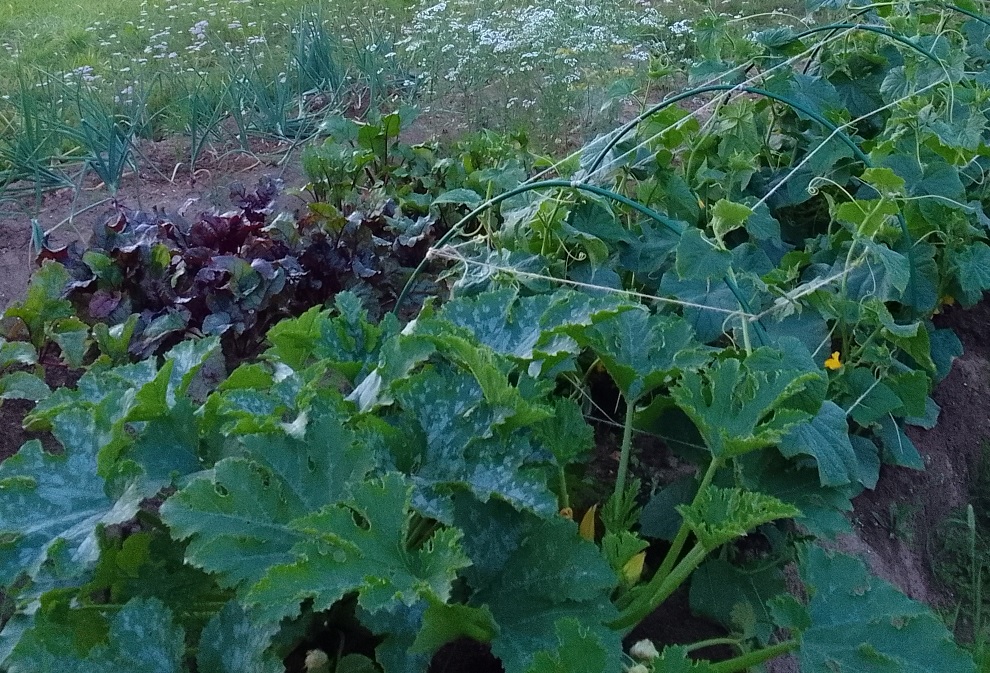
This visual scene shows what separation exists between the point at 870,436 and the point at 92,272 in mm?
2344

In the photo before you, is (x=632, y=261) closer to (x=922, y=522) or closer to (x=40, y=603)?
(x=922, y=522)

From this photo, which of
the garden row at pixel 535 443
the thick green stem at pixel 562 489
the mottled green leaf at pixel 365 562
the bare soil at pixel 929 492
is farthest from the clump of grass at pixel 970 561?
the mottled green leaf at pixel 365 562

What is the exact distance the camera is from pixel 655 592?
1.35 meters

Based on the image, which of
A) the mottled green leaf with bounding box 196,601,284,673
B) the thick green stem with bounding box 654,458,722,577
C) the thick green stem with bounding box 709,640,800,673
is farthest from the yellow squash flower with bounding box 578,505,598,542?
the mottled green leaf with bounding box 196,601,284,673

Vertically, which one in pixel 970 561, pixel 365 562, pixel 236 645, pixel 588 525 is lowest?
pixel 970 561

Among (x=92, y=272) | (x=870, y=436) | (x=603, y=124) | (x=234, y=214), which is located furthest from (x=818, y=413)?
(x=603, y=124)

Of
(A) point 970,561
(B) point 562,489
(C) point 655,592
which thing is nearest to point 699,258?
(B) point 562,489

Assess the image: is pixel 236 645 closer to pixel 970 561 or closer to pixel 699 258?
pixel 699 258

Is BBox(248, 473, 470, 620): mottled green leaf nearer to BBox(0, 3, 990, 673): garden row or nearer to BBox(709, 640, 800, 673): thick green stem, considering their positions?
BBox(0, 3, 990, 673): garden row

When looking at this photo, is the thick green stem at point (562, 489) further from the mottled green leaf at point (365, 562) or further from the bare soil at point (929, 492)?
the bare soil at point (929, 492)

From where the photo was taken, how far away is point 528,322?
153cm

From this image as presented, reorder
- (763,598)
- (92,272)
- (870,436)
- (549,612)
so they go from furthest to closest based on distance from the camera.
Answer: (92,272) < (870,436) < (763,598) < (549,612)

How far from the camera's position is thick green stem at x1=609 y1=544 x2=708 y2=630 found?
1.31 meters

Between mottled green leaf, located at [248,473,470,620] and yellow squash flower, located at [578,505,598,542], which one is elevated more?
mottled green leaf, located at [248,473,470,620]
